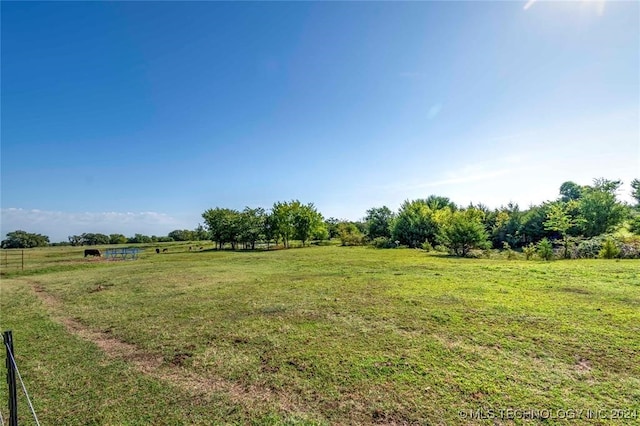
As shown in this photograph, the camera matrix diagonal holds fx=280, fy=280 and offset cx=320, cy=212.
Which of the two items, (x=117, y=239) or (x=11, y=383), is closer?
(x=11, y=383)

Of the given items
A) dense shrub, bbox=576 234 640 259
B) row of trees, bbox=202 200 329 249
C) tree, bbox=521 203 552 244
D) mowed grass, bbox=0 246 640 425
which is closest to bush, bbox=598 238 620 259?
dense shrub, bbox=576 234 640 259

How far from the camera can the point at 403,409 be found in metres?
3.56

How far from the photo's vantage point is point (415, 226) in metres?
34.1

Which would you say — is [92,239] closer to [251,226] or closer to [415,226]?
[251,226]

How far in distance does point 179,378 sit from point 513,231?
36197 millimetres

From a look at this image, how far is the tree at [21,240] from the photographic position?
4320cm

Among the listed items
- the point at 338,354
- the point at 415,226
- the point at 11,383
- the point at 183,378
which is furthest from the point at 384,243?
the point at 11,383

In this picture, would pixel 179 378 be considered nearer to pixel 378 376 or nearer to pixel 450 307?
pixel 378 376

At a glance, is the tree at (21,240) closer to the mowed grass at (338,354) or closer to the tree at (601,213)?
the mowed grass at (338,354)

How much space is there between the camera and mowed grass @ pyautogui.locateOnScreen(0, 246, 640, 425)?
3686 mm

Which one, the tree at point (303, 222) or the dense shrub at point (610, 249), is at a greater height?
the tree at point (303, 222)

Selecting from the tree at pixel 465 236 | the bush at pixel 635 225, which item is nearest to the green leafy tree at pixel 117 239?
the tree at pixel 465 236

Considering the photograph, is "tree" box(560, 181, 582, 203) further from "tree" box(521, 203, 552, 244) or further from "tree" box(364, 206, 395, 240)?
"tree" box(364, 206, 395, 240)

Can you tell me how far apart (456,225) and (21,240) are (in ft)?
203
